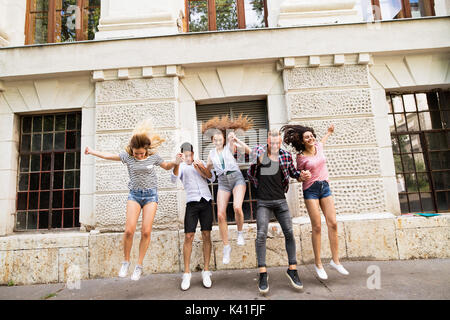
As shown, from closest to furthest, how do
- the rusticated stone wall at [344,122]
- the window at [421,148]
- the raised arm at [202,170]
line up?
the raised arm at [202,170] → the rusticated stone wall at [344,122] → the window at [421,148]

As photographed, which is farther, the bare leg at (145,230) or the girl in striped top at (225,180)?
the girl in striped top at (225,180)

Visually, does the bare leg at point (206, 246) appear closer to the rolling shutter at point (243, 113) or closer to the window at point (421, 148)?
the rolling shutter at point (243, 113)

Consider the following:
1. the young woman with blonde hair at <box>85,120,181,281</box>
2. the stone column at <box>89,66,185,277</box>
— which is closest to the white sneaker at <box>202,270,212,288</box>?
the young woman with blonde hair at <box>85,120,181,281</box>

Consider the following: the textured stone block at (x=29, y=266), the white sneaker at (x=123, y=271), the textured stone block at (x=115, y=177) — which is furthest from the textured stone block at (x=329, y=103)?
the textured stone block at (x=29, y=266)

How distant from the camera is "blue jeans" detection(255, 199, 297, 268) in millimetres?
3496

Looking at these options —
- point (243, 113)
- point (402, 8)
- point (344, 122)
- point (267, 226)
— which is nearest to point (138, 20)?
point (243, 113)

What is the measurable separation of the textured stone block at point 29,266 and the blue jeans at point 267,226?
12.5 feet

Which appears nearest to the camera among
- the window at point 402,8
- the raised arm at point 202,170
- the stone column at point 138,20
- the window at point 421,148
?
the raised arm at point 202,170

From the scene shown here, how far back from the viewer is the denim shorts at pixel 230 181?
4.10 meters

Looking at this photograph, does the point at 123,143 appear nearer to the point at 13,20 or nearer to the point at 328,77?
the point at 13,20

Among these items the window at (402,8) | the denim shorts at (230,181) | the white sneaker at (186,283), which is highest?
the window at (402,8)

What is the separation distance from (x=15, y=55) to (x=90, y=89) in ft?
5.36

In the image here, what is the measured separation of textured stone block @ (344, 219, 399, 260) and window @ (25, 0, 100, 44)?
6954 millimetres

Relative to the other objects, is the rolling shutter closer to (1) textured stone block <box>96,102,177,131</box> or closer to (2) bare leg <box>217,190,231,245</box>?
(1) textured stone block <box>96,102,177,131</box>
